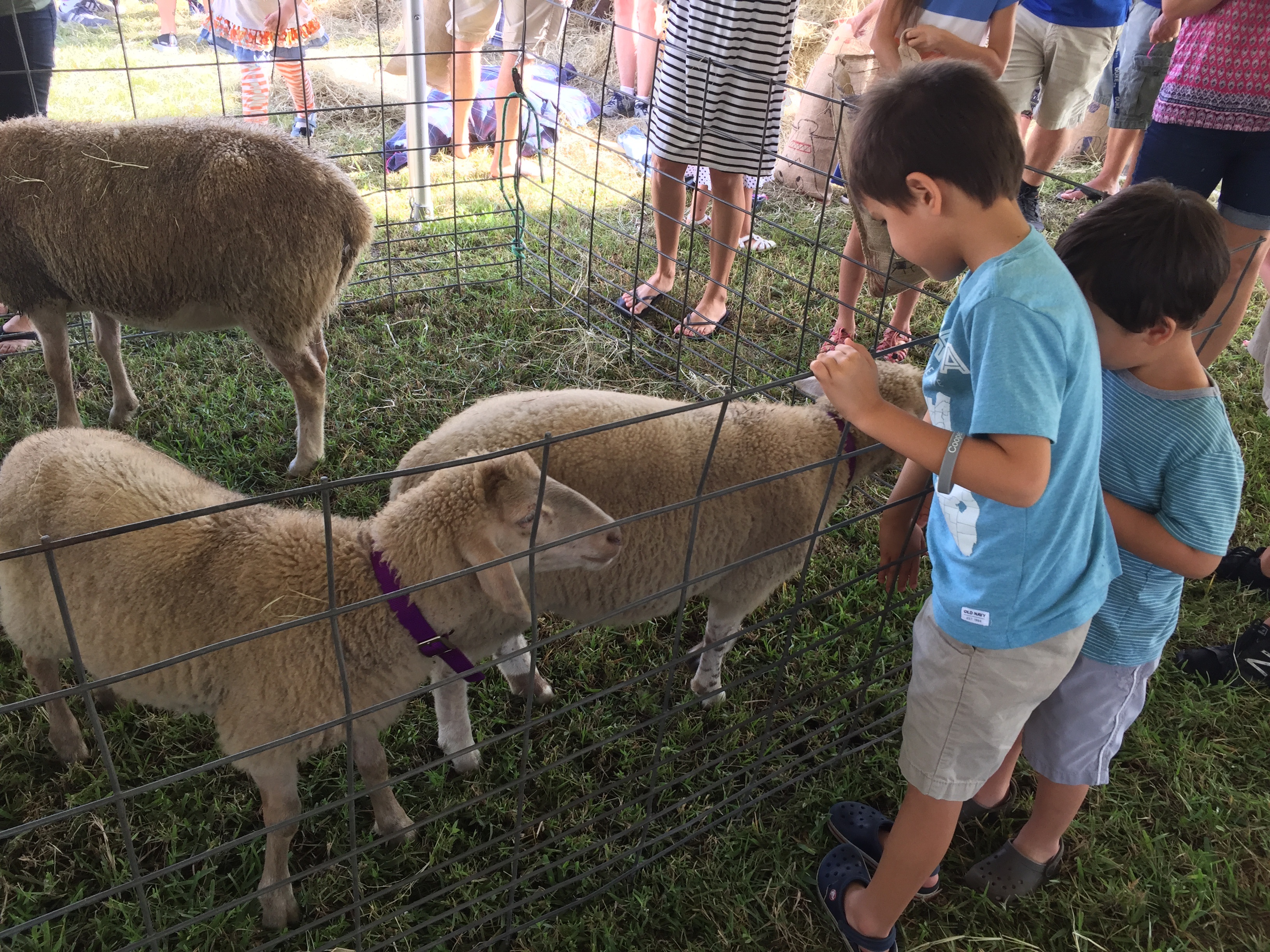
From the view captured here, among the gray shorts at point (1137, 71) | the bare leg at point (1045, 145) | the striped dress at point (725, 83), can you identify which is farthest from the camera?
the bare leg at point (1045, 145)

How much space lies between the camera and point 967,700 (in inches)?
73.4

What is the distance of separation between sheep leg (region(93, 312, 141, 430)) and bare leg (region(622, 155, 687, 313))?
99.2 inches

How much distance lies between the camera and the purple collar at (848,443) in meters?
2.66

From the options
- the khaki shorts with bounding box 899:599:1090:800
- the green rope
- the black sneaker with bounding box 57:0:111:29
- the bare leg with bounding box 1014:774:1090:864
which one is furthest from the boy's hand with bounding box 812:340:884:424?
the black sneaker with bounding box 57:0:111:29

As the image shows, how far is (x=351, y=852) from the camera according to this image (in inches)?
62.9

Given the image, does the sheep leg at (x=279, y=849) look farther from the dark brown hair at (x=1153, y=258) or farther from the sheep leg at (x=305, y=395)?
the dark brown hair at (x=1153, y=258)

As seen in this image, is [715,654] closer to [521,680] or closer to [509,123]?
[521,680]

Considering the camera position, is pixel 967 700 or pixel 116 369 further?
pixel 116 369

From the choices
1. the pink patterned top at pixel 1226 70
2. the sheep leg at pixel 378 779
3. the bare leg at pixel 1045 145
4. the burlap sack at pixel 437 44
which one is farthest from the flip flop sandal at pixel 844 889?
the burlap sack at pixel 437 44

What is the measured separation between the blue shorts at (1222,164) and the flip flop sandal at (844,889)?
290 cm

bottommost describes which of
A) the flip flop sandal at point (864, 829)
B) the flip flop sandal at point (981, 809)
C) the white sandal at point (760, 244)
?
the flip flop sandal at point (981, 809)

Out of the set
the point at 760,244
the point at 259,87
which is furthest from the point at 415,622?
the point at 259,87

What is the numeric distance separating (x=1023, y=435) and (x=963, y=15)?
3.24 metres

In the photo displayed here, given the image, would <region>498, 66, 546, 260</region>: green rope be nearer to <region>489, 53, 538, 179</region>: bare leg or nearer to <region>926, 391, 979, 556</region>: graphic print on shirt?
<region>489, 53, 538, 179</region>: bare leg
